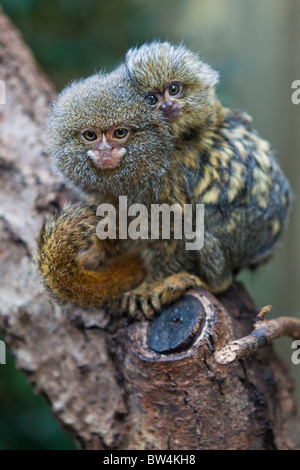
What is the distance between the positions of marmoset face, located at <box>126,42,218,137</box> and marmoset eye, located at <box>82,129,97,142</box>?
0.75 feet

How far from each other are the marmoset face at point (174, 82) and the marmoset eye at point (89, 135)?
227 mm

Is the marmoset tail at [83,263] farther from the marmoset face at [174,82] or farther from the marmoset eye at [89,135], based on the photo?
the marmoset face at [174,82]

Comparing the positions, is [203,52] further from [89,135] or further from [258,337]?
[258,337]

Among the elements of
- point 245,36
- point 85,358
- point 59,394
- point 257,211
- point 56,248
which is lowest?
point 59,394

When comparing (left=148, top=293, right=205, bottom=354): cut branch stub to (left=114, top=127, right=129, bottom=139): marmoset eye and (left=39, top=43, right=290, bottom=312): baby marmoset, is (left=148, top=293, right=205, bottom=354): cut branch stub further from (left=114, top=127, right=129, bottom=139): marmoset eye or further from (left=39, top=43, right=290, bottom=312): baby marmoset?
(left=114, top=127, right=129, bottom=139): marmoset eye

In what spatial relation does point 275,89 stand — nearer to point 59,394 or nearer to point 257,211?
point 257,211

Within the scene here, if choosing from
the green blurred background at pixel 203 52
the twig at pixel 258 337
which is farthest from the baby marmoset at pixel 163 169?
the green blurred background at pixel 203 52

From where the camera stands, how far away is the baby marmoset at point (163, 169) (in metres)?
1.68

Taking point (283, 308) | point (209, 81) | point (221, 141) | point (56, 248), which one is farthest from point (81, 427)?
point (283, 308)

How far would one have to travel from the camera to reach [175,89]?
1744 mm

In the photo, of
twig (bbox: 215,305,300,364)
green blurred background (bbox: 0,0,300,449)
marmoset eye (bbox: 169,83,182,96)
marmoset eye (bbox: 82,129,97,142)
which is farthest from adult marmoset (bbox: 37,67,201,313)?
green blurred background (bbox: 0,0,300,449)

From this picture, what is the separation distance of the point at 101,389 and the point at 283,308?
100 inches

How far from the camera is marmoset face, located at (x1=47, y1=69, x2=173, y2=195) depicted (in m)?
1.64

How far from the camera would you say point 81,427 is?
1.99 m
